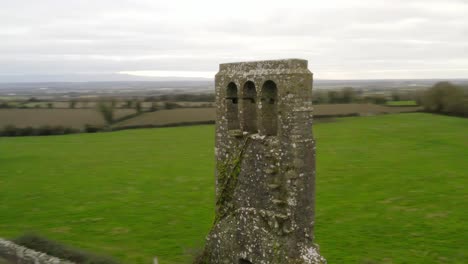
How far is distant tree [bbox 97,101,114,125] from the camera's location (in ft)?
217

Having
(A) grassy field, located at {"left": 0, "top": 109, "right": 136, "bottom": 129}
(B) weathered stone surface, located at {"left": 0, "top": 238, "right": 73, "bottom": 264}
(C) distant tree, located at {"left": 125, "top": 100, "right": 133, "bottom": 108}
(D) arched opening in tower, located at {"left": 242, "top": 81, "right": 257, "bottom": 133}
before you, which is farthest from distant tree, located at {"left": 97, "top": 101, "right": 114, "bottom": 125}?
(D) arched opening in tower, located at {"left": 242, "top": 81, "right": 257, "bottom": 133}

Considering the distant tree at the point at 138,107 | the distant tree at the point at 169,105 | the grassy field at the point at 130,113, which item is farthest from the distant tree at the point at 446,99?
the distant tree at the point at 138,107

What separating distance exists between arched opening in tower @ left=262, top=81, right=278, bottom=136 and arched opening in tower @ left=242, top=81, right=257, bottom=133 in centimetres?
47

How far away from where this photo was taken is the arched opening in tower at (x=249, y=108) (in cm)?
1075

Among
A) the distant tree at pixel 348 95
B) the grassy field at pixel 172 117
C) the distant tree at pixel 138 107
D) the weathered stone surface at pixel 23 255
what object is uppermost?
the distant tree at pixel 348 95

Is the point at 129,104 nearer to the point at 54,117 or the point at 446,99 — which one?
the point at 54,117

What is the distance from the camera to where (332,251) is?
17156mm

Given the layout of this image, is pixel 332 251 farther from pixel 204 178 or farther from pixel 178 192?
pixel 204 178

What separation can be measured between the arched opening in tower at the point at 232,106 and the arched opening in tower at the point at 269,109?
93 cm

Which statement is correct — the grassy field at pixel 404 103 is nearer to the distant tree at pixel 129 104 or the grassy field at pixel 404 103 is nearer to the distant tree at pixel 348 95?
the distant tree at pixel 348 95

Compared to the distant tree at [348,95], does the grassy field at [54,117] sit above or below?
below

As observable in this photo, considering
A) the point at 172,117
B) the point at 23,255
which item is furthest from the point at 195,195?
the point at 172,117

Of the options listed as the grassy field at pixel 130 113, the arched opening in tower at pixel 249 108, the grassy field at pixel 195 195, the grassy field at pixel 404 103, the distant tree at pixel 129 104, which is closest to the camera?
the arched opening in tower at pixel 249 108

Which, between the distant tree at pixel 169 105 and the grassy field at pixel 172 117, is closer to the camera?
the grassy field at pixel 172 117
